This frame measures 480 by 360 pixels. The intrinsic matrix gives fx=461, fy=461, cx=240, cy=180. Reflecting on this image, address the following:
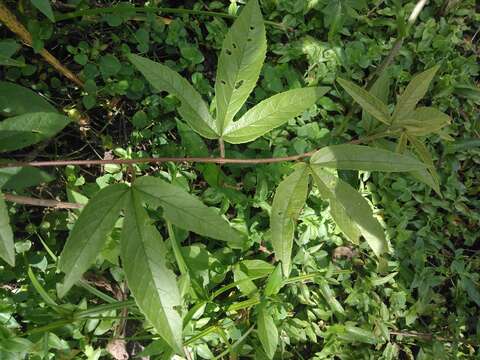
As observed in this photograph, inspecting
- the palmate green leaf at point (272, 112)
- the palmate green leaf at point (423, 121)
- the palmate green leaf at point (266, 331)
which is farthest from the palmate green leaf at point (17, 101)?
the palmate green leaf at point (423, 121)

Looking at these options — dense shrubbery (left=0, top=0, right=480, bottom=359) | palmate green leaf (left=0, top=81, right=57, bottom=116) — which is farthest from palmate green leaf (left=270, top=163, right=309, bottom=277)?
palmate green leaf (left=0, top=81, right=57, bottom=116)

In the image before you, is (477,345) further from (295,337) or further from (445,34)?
(445,34)

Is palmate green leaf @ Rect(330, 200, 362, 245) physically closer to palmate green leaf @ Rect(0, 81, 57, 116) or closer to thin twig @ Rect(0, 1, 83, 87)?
palmate green leaf @ Rect(0, 81, 57, 116)

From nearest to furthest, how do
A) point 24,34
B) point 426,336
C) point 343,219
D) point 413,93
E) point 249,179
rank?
1. point 343,219
2. point 413,93
3. point 24,34
4. point 249,179
5. point 426,336

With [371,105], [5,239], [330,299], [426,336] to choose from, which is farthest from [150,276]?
[426,336]

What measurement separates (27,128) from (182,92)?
16.7 inches

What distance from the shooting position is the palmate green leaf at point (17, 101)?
135 cm

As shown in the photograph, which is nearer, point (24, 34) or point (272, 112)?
point (272, 112)

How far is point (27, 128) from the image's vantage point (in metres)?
1.20

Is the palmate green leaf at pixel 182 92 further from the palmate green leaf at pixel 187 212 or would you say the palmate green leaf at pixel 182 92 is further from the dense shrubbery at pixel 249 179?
the palmate green leaf at pixel 187 212

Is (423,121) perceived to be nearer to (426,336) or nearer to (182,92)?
(182,92)

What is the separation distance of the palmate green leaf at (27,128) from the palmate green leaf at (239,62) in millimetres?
428

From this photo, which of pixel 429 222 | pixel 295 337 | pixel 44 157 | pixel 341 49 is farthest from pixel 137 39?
pixel 429 222

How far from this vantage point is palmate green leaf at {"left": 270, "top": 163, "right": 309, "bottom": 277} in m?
1.30
